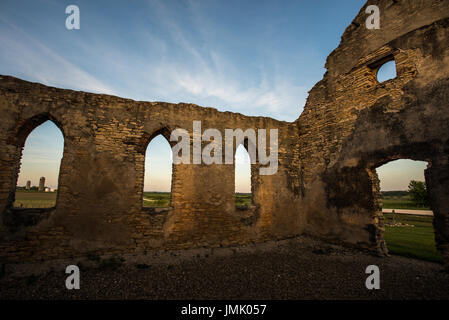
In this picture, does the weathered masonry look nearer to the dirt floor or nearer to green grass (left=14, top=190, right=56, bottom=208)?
the dirt floor

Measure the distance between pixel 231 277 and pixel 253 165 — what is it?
4.41 m

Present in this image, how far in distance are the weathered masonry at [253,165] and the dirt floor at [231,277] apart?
2.03 feet

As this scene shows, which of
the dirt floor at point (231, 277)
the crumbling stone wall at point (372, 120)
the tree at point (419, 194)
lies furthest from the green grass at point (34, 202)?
the tree at point (419, 194)

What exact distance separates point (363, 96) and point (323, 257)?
210 inches

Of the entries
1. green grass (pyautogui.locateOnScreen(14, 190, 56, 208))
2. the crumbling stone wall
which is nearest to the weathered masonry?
the crumbling stone wall

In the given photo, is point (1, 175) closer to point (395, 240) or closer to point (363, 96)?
point (363, 96)

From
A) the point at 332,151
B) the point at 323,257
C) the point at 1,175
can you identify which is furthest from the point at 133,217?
the point at 332,151

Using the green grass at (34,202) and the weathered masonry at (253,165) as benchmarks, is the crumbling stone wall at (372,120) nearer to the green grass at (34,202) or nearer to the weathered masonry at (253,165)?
the weathered masonry at (253,165)

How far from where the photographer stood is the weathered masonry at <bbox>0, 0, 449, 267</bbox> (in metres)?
5.07

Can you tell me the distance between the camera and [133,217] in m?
5.87

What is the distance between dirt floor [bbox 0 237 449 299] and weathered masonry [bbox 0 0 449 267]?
0.62 m

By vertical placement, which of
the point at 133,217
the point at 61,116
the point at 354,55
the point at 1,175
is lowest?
the point at 133,217

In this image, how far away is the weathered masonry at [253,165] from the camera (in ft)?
16.6

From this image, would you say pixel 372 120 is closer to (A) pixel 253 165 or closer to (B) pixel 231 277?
(A) pixel 253 165
